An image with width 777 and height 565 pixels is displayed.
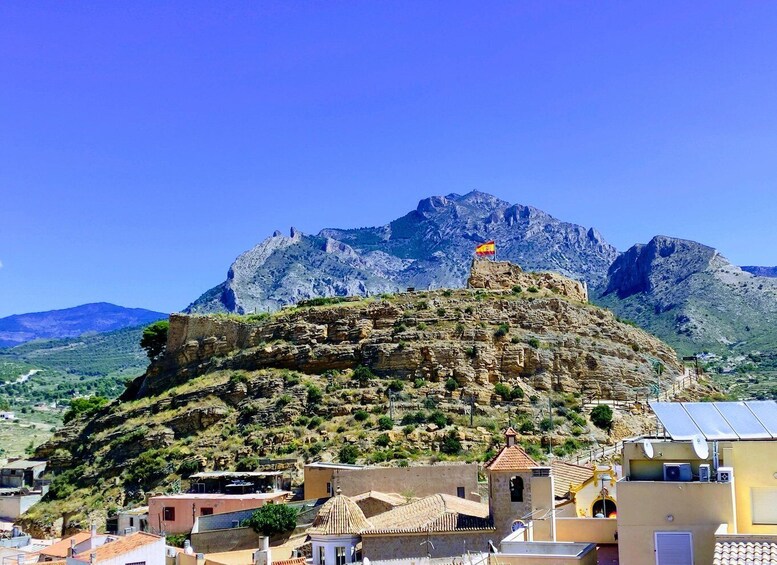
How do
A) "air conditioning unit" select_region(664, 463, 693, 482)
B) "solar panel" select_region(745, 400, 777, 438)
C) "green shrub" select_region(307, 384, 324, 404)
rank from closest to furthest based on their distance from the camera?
"air conditioning unit" select_region(664, 463, 693, 482) < "solar panel" select_region(745, 400, 777, 438) < "green shrub" select_region(307, 384, 324, 404)

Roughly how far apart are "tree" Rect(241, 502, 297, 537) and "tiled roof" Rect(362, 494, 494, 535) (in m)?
6.42

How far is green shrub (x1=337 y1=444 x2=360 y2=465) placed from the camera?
46.9 meters

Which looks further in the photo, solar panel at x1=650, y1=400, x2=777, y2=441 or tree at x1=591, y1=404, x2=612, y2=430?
tree at x1=591, y1=404, x2=612, y2=430

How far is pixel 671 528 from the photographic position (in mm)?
12297

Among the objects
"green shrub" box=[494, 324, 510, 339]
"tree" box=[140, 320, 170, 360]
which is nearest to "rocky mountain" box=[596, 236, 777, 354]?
"green shrub" box=[494, 324, 510, 339]

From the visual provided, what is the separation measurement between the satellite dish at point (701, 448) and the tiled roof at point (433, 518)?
13.7 metres

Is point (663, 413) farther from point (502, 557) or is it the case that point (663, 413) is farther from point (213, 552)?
point (213, 552)

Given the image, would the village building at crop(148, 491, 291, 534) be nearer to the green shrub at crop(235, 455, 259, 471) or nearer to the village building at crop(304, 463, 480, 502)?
the village building at crop(304, 463, 480, 502)

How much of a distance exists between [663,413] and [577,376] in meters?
42.3

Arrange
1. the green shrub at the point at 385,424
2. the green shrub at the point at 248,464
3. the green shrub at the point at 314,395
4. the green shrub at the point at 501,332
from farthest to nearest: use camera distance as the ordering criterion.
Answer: the green shrub at the point at 501,332 → the green shrub at the point at 314,395 → the green shrub at the point at 385,424 → the green shrub at the point at 248,464

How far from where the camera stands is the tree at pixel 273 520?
3647 cm

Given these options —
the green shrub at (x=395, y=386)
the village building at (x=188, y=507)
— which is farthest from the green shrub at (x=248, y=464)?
the green shrub at (x=395, y=386)

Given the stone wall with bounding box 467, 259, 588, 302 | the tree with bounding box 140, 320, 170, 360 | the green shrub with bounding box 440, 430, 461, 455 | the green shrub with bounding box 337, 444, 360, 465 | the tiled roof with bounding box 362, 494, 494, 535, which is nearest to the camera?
the tiled roof with bounding box 362, 494, 494, 535

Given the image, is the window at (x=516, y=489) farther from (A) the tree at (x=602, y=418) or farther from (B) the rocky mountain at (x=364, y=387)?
(A) the tree at (x=602, y=418)
